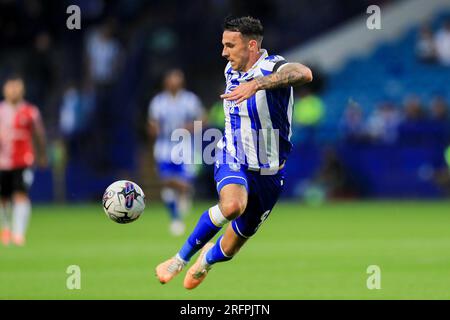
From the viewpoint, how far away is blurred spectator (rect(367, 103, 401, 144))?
24172 mm

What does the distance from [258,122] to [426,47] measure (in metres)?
19.5

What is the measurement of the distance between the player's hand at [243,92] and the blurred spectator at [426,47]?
65.1ft

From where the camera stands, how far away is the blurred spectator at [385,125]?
952 inches

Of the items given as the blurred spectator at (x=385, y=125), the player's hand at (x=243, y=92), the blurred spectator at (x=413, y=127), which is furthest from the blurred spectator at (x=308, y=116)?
the player's hand at (x=243, y=92)

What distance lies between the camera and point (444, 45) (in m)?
27.4

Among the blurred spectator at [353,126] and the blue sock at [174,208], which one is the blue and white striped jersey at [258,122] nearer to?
the blue sock at [174,208]

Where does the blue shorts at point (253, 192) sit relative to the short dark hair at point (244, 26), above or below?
below

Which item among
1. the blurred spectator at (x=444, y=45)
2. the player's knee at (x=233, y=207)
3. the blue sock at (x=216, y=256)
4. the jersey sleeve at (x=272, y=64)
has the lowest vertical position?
the blue sock at (x=216, y=256)

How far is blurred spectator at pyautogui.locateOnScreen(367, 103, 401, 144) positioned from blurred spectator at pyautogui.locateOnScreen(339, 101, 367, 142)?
230 mm

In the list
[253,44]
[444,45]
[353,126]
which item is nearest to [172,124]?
[353,126]

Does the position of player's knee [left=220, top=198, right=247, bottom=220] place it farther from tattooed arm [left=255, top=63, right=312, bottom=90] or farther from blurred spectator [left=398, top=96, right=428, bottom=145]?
blurred spectator [left=398, top=96, right=428, bottom=145]

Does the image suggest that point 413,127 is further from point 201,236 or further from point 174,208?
point 201,236

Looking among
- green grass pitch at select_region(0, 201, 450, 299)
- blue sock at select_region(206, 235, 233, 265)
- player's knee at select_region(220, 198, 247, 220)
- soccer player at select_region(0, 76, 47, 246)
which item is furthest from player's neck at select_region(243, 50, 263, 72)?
soccer player at select_region(0, 76, 47, 246)
